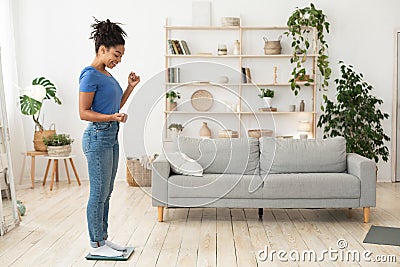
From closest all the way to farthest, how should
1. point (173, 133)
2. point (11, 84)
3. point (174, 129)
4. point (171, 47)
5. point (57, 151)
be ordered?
point (173, 133) < point (174, 129) < point (57, 151) < point (11, 84) < point (171, 47)

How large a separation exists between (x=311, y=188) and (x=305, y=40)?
2.76m

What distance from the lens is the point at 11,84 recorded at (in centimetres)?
697

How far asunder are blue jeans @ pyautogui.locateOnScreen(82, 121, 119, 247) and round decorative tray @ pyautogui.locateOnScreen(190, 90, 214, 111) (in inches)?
132

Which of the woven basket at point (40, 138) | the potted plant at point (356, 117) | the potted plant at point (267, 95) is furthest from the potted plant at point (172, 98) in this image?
the potted plant at point (356, 117)

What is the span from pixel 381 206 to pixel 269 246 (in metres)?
1.95

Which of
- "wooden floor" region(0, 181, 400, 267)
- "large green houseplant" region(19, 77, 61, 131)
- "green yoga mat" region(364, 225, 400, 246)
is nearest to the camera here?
"wooden floor" region(0, 181, 400, 267)

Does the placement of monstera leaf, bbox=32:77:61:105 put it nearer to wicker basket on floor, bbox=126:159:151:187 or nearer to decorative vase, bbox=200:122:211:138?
wicker basket on floor, bbox=126:159:151:187

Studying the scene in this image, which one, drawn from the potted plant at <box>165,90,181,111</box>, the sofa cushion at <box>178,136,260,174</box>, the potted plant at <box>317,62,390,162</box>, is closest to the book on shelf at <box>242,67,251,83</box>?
the potted plant at <box>165,90,181,111</box>

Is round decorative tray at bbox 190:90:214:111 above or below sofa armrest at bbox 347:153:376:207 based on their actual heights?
above

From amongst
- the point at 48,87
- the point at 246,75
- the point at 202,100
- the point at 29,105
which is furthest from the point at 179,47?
the point at 29,105

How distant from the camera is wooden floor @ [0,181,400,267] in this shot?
396 cm

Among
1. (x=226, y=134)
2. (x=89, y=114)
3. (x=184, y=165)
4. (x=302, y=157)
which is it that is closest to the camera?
(x=89, y=114)

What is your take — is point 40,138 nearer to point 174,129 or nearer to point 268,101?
point 174,129

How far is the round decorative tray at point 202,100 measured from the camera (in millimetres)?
7152
